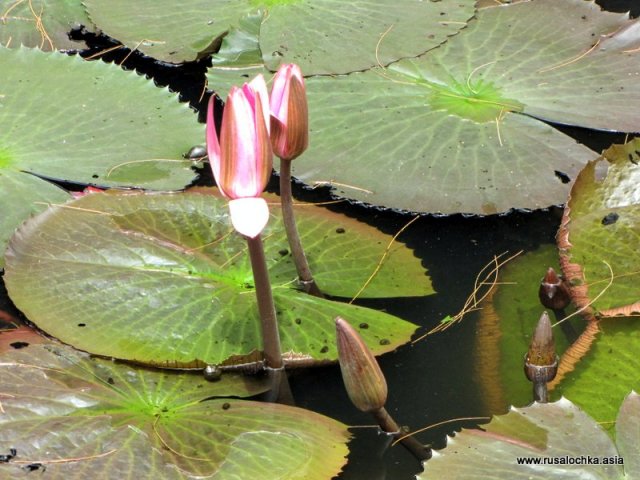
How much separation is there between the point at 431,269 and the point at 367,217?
0.74 feet

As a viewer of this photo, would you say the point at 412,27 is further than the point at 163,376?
Yes

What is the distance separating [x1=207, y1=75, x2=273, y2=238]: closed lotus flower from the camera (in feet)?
4.62

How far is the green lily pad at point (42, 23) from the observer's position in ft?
9.95

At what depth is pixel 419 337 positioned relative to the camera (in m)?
2.01

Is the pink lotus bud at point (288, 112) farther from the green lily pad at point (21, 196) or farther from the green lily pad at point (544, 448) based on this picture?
the green lily pad at point (21, 196)

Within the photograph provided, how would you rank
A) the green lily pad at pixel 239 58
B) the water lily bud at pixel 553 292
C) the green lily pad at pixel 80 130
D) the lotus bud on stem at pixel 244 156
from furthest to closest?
the green lily pad at pixel 239 58, the green lily pad at pixel 80 130, the water lily bud at pixel 553 292, the lotus bud on stem at pixel 244 156

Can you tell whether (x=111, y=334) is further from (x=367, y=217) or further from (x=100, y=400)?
(x=367, y=217)

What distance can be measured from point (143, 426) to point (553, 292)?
3.03 ft

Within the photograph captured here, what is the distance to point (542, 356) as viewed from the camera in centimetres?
170

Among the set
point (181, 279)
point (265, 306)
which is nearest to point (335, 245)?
point (181, 279)

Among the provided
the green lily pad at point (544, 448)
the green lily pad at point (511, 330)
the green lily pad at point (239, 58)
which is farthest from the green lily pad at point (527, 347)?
the green lily pad at point (239, 58)

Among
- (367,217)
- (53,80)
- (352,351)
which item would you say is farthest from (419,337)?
(53,80)

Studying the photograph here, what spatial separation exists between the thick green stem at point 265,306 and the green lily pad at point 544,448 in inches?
15.9

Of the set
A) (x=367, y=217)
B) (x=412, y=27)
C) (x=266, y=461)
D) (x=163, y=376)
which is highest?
(x=412, y=27)
